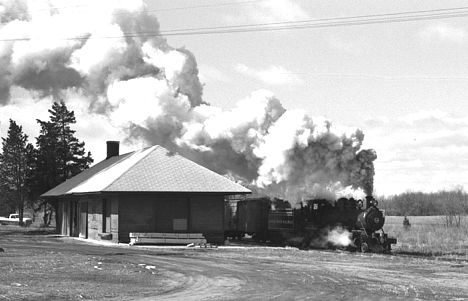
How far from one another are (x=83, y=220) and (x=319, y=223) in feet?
65.6

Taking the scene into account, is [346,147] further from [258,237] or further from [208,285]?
[208,285]

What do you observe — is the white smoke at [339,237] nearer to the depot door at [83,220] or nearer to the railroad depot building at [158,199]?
the railroad depot building at [158,199]

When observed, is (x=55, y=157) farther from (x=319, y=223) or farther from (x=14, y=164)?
(x=319, y=223)

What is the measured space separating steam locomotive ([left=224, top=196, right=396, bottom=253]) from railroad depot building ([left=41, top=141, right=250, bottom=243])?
10.0 ft

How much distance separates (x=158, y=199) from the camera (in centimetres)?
4431

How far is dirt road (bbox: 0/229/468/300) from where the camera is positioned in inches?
732

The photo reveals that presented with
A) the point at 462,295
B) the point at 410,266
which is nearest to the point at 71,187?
the point at 410,266

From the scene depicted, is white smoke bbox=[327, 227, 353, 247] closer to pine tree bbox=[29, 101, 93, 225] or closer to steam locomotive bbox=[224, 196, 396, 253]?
steam locomotive bbox=[224, 196, 396, 253]

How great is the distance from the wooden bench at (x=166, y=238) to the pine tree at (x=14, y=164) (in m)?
51.9

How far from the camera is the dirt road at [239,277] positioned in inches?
732

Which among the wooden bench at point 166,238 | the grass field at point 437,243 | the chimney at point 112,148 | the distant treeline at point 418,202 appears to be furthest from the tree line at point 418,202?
the wooden bench at point 166,238

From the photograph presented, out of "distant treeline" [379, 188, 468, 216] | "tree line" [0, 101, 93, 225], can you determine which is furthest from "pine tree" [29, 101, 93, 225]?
"distant treeline" [379, 188, 468, 216]

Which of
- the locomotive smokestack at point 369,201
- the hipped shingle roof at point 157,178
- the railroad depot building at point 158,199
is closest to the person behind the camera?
the locomotive smokestack at point 369,201

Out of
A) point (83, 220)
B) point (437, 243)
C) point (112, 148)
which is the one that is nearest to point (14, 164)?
point (112, 148)
